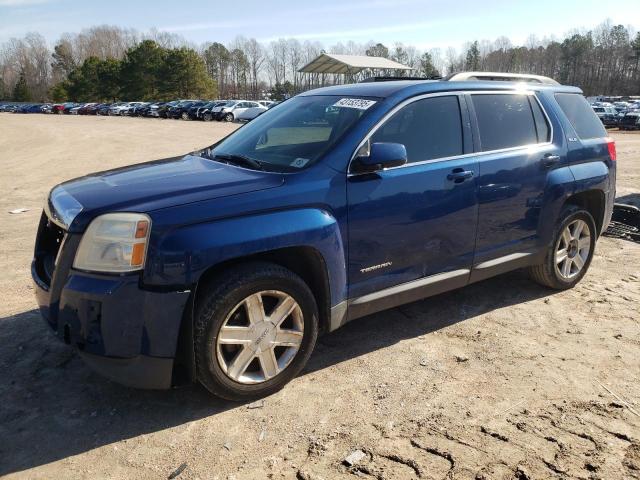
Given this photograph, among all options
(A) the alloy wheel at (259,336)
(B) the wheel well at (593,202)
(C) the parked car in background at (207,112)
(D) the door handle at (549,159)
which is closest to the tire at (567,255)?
(B) the wheel well at (593,202)

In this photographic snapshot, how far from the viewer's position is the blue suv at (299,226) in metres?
2.80

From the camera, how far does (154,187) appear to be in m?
3.17

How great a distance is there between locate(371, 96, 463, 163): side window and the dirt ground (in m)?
1.40

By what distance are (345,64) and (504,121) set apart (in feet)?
189

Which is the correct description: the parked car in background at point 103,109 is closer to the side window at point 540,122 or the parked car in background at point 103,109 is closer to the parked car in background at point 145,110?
the parked car in background at point 145,110

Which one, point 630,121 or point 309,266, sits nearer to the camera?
point 309,266

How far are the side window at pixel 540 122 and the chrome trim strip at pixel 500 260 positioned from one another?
98 centimetres

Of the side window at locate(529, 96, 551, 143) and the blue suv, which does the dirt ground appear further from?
the side window at locate(529, 96, 551, 143)

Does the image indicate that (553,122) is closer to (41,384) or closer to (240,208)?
(240,208)

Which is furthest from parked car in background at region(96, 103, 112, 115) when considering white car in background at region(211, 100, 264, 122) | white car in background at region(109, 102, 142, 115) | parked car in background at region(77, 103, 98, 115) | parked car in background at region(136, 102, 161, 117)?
white car in background at region(211, 100, 264, 122)

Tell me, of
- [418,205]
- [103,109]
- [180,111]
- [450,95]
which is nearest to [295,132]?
[418,205]

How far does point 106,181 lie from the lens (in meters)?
3.45

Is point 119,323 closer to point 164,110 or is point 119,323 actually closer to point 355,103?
point 355,103

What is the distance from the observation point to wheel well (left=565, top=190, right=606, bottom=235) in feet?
16.3
